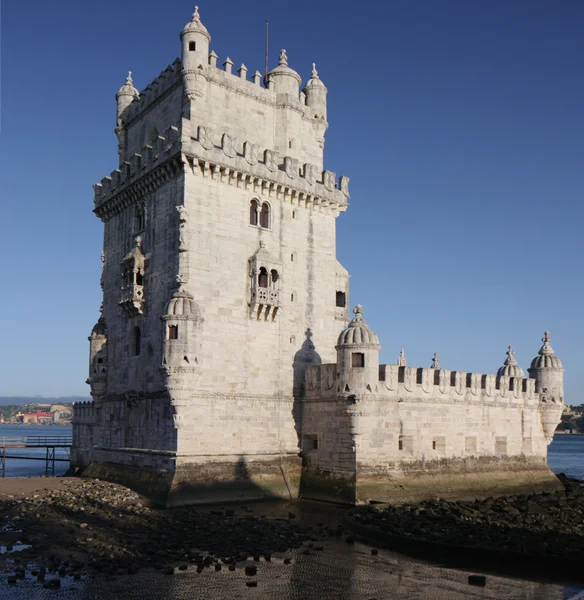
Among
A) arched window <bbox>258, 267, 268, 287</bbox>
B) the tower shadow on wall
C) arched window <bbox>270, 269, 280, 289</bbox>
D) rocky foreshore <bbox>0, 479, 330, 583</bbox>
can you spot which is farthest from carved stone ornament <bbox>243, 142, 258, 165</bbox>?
rocky foreshore <bbox>0, 479, 330, 583</bbox>

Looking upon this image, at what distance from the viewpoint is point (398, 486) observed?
31156 mm

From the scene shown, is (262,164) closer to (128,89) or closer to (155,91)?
(155,91)

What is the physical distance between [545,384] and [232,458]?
21351 mm

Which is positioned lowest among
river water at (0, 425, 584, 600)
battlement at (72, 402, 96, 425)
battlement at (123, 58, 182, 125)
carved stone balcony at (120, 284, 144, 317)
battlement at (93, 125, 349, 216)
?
river water at (0, 425, 584, 600)

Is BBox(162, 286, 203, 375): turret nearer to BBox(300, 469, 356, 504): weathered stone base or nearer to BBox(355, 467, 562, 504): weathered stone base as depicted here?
BBox(300, 469, 356, 504): weathered stone base

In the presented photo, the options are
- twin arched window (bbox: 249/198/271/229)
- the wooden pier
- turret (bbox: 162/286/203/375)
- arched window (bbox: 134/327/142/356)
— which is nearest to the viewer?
turret (bbox: 162/286/203/375)

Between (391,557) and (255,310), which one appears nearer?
(391,557)

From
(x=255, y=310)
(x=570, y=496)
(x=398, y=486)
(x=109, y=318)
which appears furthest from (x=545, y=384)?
(x=109, y=318)

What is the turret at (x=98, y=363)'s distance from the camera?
3678 centimetres

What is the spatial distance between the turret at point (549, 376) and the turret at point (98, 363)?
26.0 m

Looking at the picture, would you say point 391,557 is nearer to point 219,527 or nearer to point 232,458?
point 219,527

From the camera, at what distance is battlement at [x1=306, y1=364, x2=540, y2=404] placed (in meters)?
32.3

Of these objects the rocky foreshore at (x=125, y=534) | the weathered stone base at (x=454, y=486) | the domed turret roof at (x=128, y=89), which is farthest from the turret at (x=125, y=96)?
the weathered stone base at (x=454, y=486)

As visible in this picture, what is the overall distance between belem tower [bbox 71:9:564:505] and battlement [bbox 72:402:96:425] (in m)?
0.48
